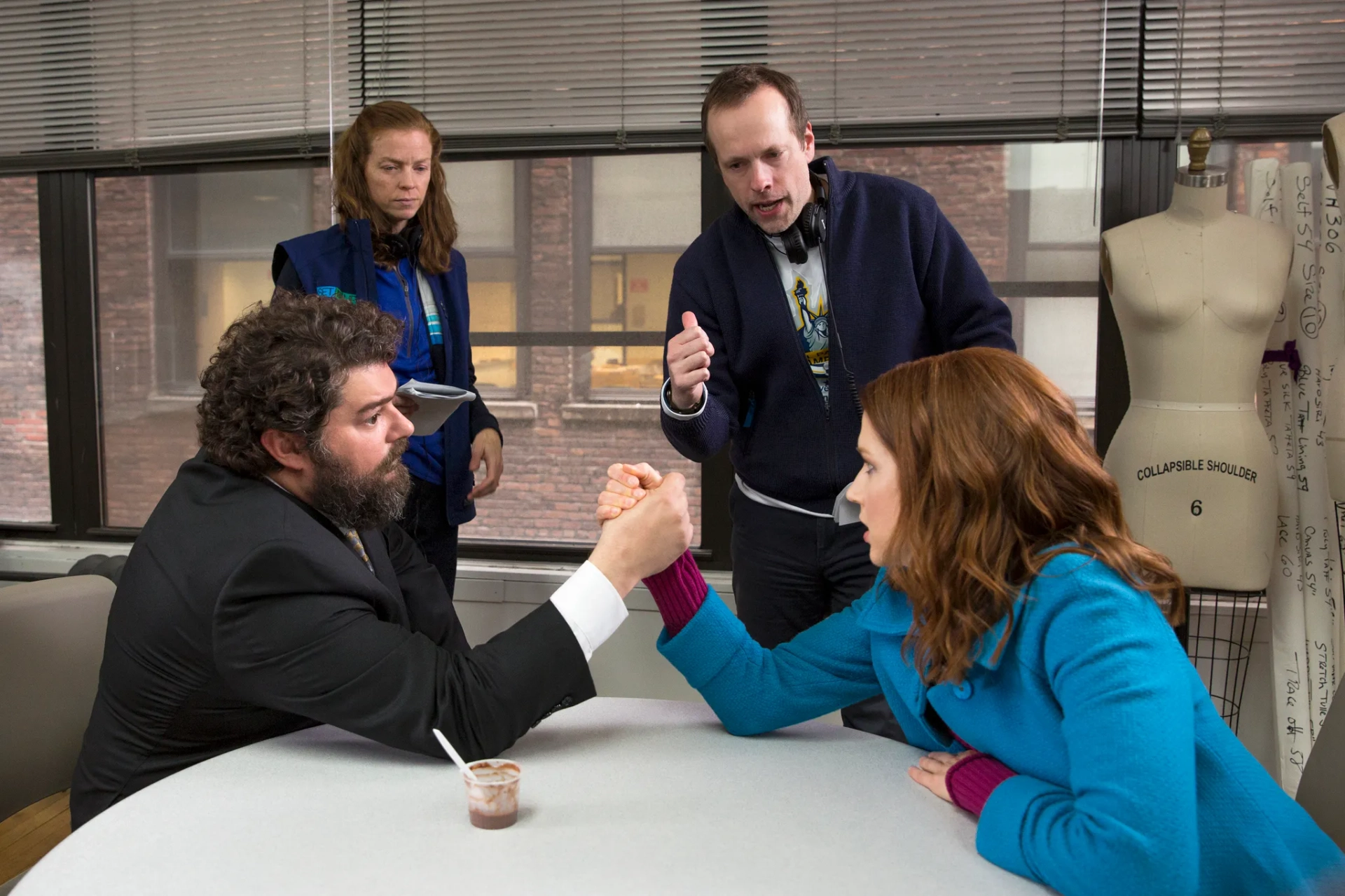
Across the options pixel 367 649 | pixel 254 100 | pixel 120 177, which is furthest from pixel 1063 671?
pixel 120 177

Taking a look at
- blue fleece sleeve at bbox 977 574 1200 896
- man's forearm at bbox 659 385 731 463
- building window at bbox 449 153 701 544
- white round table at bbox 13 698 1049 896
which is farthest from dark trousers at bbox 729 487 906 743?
building window at bbox 449 153 701 544

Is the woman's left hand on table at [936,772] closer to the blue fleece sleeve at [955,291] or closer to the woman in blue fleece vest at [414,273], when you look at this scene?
the blue fleece sleeve at [955,291]

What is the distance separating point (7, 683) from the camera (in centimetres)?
165

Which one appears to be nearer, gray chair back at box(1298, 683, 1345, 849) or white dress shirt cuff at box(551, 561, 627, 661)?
gray chair back at box(1298, 683, 1345, 849)

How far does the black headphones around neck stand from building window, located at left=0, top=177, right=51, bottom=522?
111 inches

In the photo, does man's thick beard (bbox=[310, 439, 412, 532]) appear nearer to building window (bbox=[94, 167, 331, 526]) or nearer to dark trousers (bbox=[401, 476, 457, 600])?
dark trousers (bbox=[401, 476, 457, 600])

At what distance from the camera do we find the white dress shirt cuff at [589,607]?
4.69ft

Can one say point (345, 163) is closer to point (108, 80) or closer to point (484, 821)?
point (108, 80)

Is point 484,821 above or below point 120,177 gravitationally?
below

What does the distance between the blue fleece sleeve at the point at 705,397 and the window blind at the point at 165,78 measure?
5.28 feet

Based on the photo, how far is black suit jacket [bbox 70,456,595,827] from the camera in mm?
1354

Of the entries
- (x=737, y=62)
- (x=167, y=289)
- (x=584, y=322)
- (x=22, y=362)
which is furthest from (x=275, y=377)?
(x=22, y=362)

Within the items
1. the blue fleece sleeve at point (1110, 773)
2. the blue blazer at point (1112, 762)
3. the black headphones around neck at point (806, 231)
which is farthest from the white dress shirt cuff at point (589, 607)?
the black headphones around neck at point (806, 231)

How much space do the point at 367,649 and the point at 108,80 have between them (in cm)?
302
